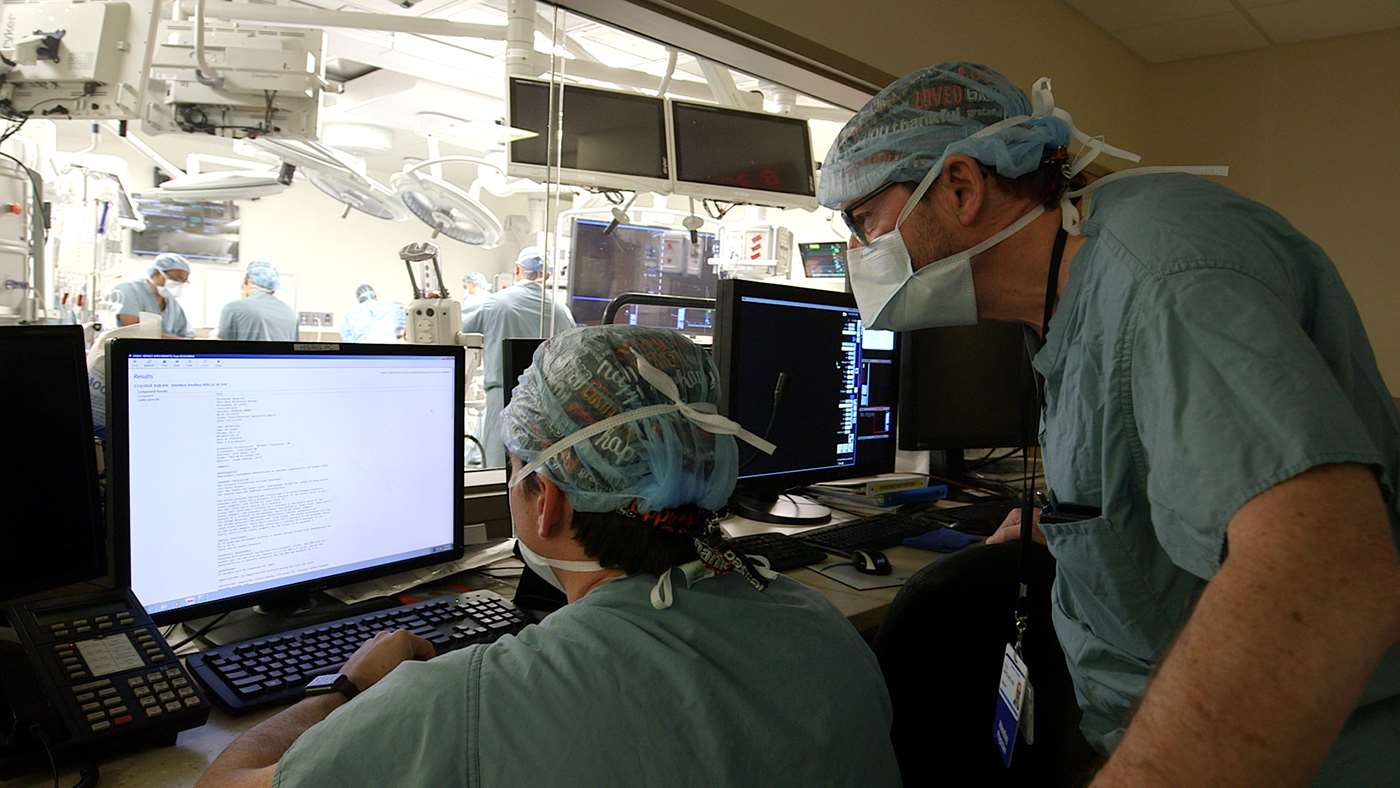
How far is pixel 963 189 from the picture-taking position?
1129 mm

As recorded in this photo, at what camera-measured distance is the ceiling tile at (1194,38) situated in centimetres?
354

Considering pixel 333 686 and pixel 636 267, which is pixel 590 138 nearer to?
pixel 333 686

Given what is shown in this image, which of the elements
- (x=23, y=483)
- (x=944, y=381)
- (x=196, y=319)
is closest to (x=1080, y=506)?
(x=23, y=483)

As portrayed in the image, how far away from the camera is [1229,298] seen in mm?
739

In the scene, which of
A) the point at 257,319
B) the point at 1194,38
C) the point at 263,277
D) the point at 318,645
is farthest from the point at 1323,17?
the point at 263,277

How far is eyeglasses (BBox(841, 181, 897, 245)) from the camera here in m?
1.20

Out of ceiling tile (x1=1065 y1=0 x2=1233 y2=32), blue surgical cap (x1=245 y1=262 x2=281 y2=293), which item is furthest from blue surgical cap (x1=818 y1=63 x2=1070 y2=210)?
blue surgical cap (x1=245 y1=262 x2=281 y2=293)

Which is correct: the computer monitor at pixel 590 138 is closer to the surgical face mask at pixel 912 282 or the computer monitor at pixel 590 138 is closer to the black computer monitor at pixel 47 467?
the surgical face mask at pixel 912 282

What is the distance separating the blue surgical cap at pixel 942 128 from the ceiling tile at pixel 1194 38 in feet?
10.0

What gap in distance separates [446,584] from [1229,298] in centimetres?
125

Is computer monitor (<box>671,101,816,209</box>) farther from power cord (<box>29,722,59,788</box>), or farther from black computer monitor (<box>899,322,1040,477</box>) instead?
power cord (<box>29,722,59,788</box>)

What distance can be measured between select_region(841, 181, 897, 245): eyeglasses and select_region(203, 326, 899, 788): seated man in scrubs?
15.9 inches

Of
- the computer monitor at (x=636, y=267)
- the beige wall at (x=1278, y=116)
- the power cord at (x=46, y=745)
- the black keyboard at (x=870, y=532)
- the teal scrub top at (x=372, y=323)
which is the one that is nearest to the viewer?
the power cord at (x=46, y=745)

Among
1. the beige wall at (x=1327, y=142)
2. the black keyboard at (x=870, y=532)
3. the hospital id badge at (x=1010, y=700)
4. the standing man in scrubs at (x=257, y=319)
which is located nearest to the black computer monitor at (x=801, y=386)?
the black keyboard at (x=870, y=532)
